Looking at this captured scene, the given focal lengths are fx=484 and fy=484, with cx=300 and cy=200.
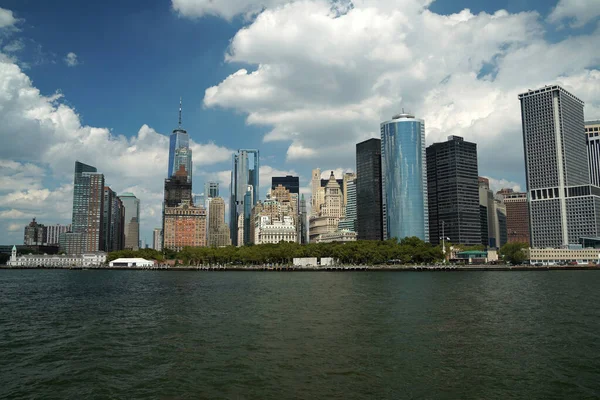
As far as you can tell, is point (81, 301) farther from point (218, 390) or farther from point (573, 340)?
point (573, 340)

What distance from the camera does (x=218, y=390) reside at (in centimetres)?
2566

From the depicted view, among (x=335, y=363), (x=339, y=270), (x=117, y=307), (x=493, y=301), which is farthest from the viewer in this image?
(x=339, y=270)

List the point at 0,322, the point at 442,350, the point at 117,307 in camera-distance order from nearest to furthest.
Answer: the point at 442,350 → the point at 0,322 → the point at 117,307

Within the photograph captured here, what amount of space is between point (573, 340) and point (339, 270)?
154m

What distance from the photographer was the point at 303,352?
3362 cm

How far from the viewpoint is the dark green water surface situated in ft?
85.2

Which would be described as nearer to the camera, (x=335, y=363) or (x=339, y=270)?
(x=335, y=363)

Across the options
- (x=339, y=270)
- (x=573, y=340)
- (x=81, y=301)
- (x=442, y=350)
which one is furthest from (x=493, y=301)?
(x=339, y=270)

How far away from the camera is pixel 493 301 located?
6681 centimetres

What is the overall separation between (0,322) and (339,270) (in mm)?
149552

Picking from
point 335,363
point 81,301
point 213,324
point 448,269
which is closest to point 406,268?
point 448,269

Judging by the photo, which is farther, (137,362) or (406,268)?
(406,268)

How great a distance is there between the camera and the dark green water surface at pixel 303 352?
2597cm

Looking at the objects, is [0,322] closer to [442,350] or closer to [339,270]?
[442,350]
